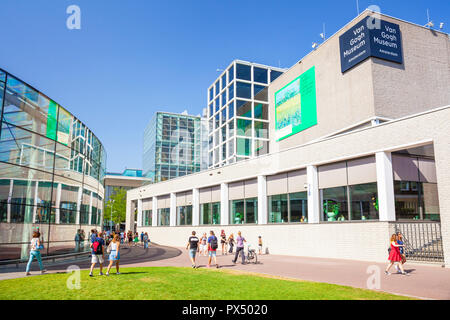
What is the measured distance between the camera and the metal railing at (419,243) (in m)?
17.4

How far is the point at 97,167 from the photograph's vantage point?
29.9 m

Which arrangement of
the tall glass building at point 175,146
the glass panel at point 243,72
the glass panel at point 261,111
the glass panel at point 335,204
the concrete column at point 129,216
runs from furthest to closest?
the tall glass building at point 175,146
the concrete column at point 129,216
the glass panel at point 243,72
the glass panel at point 261,111
the glass panel at point 335,204

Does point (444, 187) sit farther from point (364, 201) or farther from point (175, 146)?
point (175, 146)

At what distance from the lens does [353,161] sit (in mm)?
21609

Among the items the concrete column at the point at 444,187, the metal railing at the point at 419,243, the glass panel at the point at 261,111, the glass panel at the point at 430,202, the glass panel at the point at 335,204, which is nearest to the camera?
the concrete column at the point at 444,187

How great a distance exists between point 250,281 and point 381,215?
A: 1070 cm

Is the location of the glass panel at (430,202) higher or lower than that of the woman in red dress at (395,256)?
higher

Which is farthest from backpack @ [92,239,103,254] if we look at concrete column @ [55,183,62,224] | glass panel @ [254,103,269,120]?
glass panel @ [254,103,269,120]

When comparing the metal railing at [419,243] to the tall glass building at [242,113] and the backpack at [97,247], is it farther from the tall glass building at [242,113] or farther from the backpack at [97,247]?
the tall glass building at [242,113]

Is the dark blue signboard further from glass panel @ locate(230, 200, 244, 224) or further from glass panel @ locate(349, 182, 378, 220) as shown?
glass panel @ locate(230, 200, 244, 224)

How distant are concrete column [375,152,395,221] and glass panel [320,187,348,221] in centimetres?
272

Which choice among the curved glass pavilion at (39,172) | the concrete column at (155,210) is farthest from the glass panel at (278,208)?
the concrete column at (155,210)
